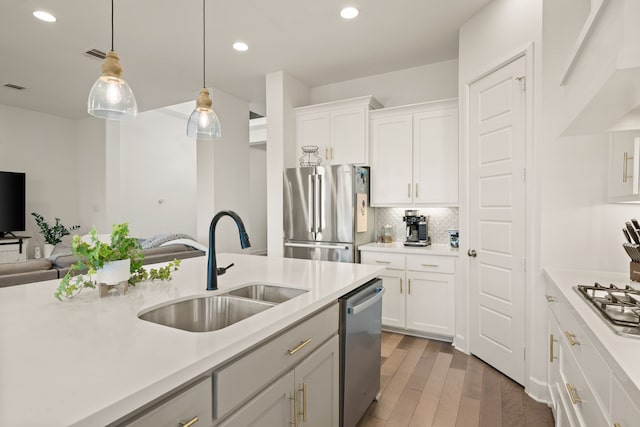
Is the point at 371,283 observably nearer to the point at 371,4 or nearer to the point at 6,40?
the point at 371,4

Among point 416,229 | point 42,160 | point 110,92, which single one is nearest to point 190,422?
point 110,92

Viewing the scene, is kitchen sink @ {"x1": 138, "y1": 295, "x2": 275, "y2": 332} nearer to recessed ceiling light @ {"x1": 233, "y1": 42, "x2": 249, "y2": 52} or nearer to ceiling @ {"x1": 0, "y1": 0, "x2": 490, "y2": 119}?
ceiling @ {"x1": 0, "y1": 0, "x2": 490, "y2": 119}

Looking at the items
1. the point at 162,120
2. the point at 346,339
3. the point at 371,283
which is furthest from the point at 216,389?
the point at 162,120

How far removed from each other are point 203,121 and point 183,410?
1.96m

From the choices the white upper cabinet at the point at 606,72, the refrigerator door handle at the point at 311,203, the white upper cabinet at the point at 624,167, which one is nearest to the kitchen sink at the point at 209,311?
the white upper cabinet at the point at 606,72

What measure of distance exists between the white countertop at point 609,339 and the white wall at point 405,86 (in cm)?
271

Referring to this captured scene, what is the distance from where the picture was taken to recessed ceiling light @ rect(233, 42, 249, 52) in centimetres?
350

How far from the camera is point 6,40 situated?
3383 millimetres

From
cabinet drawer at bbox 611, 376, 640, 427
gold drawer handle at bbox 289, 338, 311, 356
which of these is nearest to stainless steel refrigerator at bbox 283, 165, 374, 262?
gold drawer handle at bbox 289, 338, 311, 356

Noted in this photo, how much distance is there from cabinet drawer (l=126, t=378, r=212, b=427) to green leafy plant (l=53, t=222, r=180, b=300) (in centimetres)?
80

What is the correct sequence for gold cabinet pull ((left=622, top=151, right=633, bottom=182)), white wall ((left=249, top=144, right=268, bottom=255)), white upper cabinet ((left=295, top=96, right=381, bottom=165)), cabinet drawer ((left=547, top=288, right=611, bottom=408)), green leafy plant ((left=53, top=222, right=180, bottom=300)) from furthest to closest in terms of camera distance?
white wall ((left=249, top=144, right=268, bottom=255))
white upper cabinet ((left=295, top=96, right=381, bottom=165))
gold cabinet pull ((left=622, top=151, right=633, bottom=182))
green leafy plant ((left=53, top=222, right=180, bottom=300))
cabinet drawer ((left=547, top=288, right=611, bottom=408))

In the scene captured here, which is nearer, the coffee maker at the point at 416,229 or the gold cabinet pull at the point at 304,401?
the gold cabinet pull at the point at 304,401

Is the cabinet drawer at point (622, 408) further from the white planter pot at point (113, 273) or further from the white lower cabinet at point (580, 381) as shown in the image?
the white planter pot at point (113, 273)

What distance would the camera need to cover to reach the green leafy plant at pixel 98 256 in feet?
4.49
